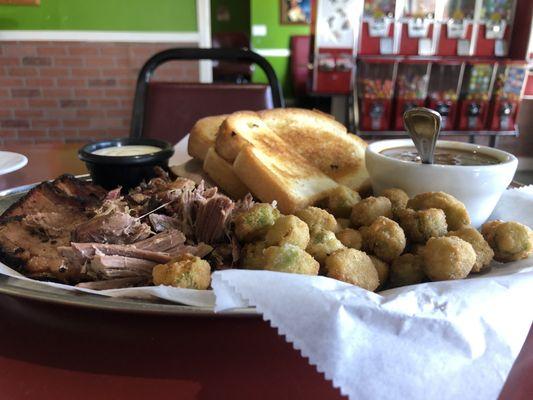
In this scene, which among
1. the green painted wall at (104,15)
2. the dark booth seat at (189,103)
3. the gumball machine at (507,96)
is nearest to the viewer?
the dark booth seat at (189,103)

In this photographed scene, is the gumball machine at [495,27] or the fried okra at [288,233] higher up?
the gumball machine at [495,27]

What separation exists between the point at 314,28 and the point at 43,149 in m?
4.03

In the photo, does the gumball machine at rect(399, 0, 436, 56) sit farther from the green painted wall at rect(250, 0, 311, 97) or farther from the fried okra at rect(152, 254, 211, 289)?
the fried okra at rect(152, 254, 211, 289)

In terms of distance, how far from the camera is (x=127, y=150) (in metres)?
1.37

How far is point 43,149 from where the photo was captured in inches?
73.6

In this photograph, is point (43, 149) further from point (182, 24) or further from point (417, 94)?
point (417, 94)

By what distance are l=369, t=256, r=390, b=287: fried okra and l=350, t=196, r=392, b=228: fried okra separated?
0.35 feet

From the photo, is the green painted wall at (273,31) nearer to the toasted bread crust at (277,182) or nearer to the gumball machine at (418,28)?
the gumball machine at (418,28)

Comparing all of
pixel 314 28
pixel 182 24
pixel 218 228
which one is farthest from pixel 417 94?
pixel 218 228

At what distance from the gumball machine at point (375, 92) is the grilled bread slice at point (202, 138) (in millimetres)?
3686

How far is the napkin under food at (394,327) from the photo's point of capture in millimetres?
548

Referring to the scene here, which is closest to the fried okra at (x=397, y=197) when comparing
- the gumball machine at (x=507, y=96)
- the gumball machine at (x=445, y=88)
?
the gumball machine at (x=445, y=88)

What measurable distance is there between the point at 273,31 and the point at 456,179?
27.2ft

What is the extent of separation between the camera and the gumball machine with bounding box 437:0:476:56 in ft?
17.1
